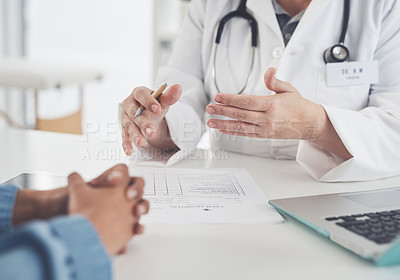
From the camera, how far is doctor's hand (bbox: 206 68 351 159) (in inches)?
28.2

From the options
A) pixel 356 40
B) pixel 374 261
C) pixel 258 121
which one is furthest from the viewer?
pixel 356 40

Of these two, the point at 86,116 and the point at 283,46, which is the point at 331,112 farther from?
the point at 86,116

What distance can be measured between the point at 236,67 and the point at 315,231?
1.87 ft

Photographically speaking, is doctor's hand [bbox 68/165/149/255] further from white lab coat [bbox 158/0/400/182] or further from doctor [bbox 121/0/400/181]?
white lab coat [bbox 158/0/400/182]

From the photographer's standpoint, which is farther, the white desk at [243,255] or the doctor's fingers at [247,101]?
the doctor's fingers at [247,101]

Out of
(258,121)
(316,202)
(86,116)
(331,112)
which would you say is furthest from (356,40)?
(86,116)

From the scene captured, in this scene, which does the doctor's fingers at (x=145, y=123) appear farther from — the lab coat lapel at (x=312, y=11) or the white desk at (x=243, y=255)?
the lab coat lapel at (x=312, y=11)

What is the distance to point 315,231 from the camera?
55cm

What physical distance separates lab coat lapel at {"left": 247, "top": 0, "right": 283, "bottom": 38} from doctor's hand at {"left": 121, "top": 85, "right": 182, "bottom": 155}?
0.35 metres

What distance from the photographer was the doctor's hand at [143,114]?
2.49ft

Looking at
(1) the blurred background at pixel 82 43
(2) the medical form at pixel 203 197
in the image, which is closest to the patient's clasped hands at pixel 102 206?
(2) the medical form at pixel 203 197

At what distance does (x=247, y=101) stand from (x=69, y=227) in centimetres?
43

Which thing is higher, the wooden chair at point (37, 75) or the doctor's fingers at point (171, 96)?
the doctor's fingers at point (171, 96)

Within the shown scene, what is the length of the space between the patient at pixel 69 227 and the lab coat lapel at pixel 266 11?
604mm
